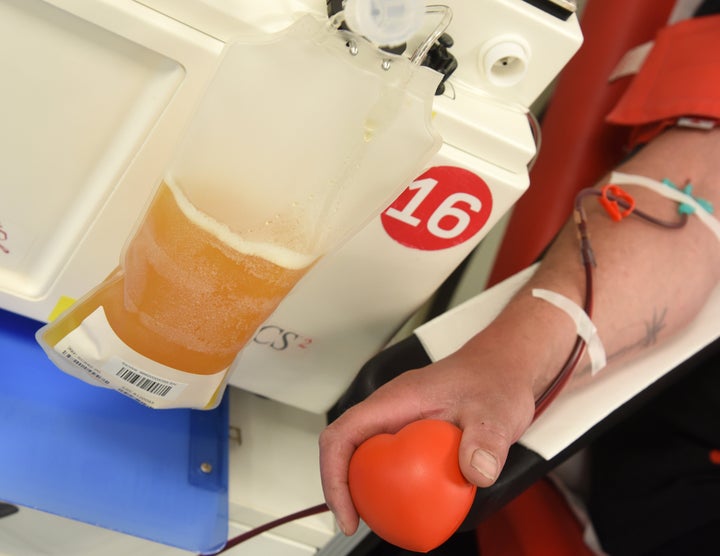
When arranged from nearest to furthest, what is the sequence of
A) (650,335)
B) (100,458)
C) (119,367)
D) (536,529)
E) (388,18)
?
(388,18), (119,367), (100,458), (650,335), (536,529)

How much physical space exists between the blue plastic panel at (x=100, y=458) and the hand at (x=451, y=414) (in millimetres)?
219

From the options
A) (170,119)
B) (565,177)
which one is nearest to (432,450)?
(170,119)

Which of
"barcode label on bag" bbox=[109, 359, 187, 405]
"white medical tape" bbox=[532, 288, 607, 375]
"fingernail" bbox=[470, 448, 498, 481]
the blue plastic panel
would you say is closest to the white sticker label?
"barcode label on bag" bbox=[109, 359, 187, 405]

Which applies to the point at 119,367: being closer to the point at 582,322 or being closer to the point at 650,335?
the point at 582,322

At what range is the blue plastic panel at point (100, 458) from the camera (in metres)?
0.59

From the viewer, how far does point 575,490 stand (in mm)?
949

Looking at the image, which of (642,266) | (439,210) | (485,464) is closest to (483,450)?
(485,464)

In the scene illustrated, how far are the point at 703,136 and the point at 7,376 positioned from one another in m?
0.81

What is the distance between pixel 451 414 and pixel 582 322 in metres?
0.24

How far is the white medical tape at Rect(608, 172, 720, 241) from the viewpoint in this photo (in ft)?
2.60

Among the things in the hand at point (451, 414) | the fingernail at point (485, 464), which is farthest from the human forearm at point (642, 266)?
the fingernail at point (485, 464)

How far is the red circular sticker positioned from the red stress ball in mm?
179

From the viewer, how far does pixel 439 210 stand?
56cm

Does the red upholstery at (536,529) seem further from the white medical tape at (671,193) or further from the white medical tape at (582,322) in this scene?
the white medical tape at (671,193)
